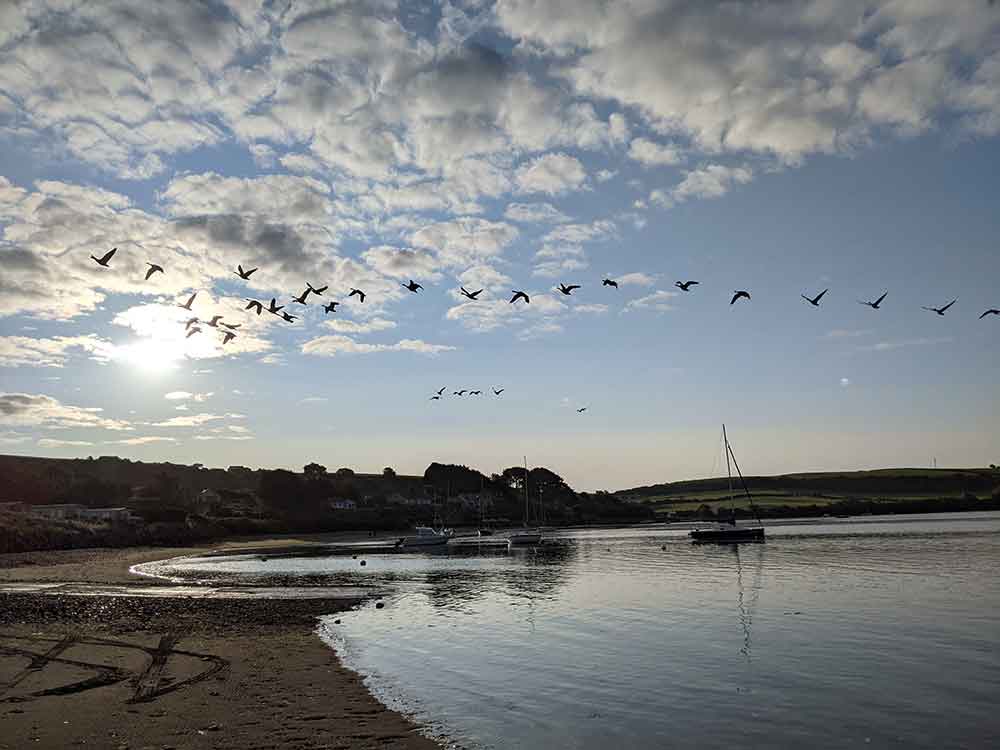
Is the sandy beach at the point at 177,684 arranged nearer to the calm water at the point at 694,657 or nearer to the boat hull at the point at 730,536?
→ the calm water at the point at 694,657

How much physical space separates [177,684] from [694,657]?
718 inches

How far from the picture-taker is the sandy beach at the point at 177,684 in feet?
51.1

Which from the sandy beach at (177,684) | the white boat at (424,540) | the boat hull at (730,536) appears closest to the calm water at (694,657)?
the sandy beach at (177,684)

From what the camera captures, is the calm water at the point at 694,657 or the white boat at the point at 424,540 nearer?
the calm water at the point at 694,657

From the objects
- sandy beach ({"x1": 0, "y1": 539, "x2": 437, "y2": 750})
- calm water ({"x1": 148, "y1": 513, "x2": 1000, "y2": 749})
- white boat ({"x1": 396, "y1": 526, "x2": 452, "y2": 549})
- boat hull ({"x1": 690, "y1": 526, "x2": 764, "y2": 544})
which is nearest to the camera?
sandy beach ({"x1": 0, "y1": 539, "x2": 437, "y2": 750})

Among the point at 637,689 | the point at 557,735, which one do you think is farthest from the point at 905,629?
the point at 557,735

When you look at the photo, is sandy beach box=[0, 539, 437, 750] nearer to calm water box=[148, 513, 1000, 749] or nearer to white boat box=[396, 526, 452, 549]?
calm water box=[148, 513, 1000, 749]

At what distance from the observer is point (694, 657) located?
89.9 feet

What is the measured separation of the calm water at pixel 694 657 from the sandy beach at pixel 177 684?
1.80m

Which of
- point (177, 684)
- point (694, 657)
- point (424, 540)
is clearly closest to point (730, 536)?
point (424, 540)

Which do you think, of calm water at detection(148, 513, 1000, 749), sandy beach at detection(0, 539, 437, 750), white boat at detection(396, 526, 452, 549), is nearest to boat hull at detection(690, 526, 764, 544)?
white boat at detection(396, 526, 452, 549)

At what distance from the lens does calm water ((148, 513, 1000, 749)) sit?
18.2 m

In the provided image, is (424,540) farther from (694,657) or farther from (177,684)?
(177,684)

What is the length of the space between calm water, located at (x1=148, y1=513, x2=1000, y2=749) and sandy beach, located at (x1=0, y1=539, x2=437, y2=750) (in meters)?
1.80
